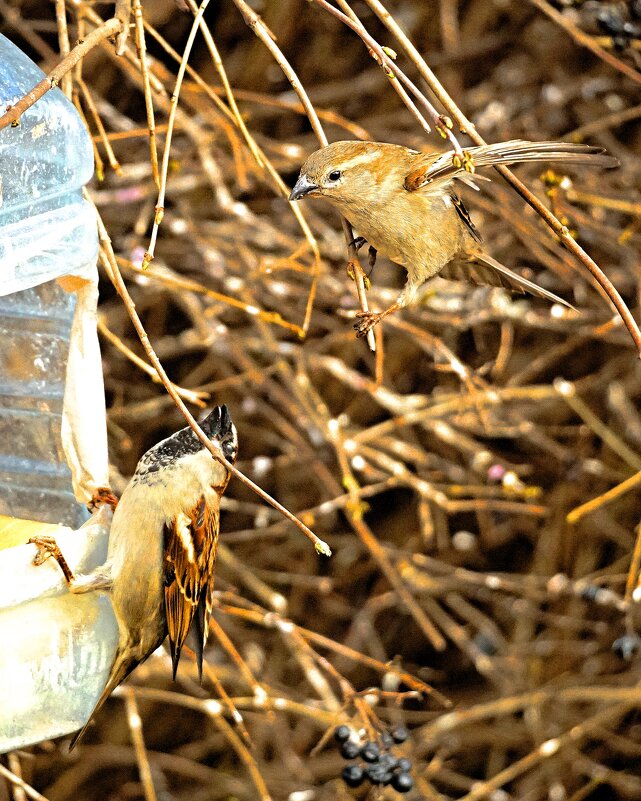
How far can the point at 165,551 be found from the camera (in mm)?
2592

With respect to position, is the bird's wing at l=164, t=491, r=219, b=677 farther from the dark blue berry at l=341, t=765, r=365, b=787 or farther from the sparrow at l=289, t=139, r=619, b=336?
the dark blue berry at l=341, t=765, r=365, b=787

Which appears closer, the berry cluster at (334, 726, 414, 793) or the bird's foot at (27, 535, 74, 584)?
the bird's foot at (27, 535, 74, 584)

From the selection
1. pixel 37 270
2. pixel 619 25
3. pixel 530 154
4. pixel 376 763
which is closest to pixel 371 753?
pixel 376 763

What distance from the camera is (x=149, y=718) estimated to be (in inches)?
238

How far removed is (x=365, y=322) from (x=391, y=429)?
8.16 feet

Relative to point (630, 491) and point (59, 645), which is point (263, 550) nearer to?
point (630, 491)

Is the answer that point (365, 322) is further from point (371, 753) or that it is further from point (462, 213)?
point (371, 753)

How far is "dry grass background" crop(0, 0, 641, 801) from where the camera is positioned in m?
4.94

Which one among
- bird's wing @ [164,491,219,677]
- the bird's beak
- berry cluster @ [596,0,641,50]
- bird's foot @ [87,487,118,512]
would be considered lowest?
bird's wing @ [164,491,219,677]

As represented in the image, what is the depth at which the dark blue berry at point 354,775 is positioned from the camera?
3480mm

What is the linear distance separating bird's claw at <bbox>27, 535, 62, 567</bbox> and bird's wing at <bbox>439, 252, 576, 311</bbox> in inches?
49.7

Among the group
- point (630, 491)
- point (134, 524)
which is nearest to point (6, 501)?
point (134, 524)

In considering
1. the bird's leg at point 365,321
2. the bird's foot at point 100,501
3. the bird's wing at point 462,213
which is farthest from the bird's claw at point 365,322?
the bird's foot at point 100,501

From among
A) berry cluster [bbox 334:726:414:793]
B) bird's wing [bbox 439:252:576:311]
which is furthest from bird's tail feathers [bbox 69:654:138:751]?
bird's wing [bbox 439:252:576:311]
